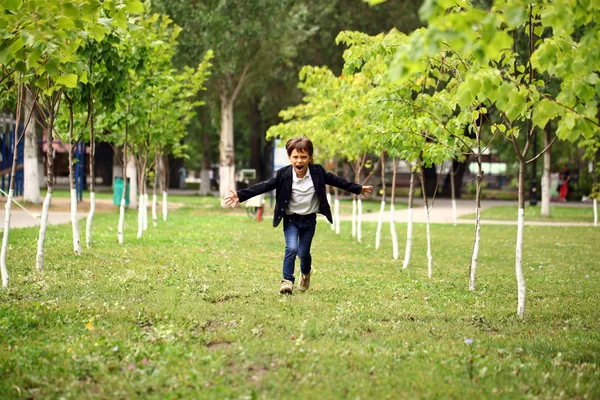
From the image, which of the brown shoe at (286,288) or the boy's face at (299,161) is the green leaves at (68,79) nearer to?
the boy's face at (299,161)

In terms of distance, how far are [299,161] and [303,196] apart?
47 cm

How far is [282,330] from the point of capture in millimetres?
6363

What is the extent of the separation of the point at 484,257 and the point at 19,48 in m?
10.4

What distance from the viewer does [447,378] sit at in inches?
196

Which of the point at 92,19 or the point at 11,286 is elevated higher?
the point at 92,19

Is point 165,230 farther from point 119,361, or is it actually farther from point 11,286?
point 119,361

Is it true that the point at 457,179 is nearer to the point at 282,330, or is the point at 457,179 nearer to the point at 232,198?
the point at 232,198

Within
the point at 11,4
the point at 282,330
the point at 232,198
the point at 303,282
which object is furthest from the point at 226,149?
the point at 11,4

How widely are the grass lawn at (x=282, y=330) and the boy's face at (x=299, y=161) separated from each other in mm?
1468

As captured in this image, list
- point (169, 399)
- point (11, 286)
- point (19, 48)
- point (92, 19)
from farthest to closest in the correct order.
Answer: point (11, 286) → point (92, 19) → point (19, 48) → point (169, 399)

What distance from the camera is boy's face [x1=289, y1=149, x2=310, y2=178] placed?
8.16m

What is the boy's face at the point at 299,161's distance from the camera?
816cm

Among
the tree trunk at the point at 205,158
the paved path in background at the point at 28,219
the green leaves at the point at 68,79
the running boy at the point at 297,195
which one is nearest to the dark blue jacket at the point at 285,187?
the running boy at the point at 297,195

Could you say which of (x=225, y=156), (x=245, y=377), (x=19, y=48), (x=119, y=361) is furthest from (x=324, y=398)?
(x=225, y=156)
